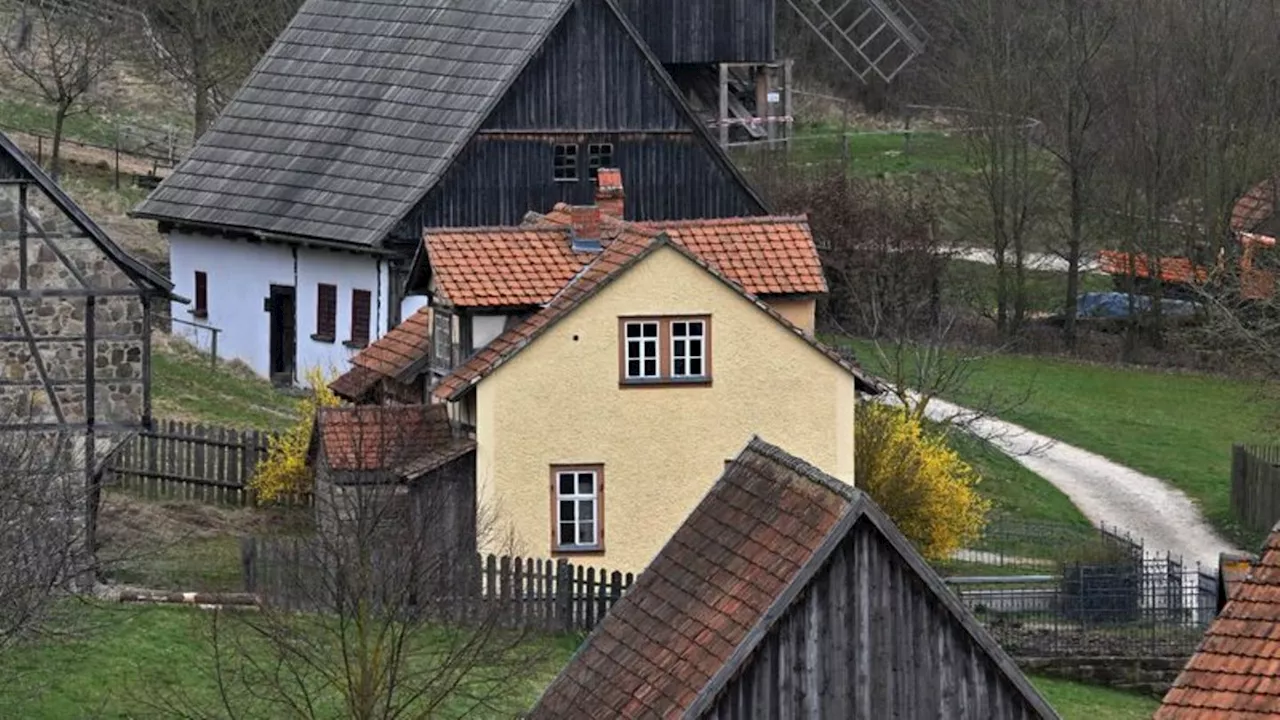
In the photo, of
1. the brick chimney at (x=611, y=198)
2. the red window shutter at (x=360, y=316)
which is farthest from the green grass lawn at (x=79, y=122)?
the brick chimney at (x=611, y=198)

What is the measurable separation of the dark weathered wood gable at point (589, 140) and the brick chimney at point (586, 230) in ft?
39.4

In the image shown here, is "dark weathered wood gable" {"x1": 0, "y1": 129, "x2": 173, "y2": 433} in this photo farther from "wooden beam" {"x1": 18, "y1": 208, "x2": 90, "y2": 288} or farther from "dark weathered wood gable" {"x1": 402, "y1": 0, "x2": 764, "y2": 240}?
"dark weathered wood gable" {"x1": 402, "y1": 0, "x2": 764, "y2": 240}

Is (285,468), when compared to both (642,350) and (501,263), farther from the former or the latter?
(642,350)

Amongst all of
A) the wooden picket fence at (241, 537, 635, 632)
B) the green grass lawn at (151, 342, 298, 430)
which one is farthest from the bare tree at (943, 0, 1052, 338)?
the wooden picket fence at (241, 537, 635, 632)

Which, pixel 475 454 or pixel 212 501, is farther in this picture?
pixel 212 501

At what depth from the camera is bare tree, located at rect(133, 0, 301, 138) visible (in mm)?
66125

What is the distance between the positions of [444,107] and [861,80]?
82.8 feet

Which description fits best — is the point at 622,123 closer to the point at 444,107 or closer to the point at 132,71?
the point at 444,107

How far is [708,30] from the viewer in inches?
2502

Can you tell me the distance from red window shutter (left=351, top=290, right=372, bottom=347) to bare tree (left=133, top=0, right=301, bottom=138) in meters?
10.8

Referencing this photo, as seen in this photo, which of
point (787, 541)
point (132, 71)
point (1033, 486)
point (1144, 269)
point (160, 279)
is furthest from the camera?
point (132, 71)

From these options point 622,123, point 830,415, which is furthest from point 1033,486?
point 830,415

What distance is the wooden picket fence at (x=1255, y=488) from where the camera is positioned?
52.0 metres

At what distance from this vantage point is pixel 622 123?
5612 centimetres
